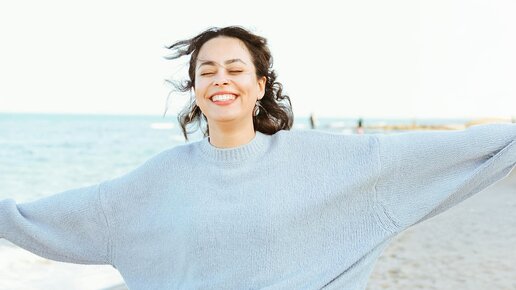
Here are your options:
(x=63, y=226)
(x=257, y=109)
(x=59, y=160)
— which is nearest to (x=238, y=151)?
(x=257, y=109)

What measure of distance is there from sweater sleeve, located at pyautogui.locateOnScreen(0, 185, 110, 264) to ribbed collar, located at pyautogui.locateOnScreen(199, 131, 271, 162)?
438 millimetres

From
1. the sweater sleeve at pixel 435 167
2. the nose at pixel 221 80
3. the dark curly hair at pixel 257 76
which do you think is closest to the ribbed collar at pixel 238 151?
the dark curly hair at pixel 257 76

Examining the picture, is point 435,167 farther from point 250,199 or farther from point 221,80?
point 221,80

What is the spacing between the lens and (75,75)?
4519cm

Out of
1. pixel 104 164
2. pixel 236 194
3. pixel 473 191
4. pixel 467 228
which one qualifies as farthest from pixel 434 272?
pixel 104 164

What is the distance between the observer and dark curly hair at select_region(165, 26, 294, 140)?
2.38 meters

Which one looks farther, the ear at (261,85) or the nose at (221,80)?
the ear at (261,85)

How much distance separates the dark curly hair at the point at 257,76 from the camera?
238 centimetres

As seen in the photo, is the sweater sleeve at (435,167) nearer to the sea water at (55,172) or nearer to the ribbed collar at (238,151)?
the ribbed collar at (238,151)

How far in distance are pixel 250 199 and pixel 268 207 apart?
0.07 m

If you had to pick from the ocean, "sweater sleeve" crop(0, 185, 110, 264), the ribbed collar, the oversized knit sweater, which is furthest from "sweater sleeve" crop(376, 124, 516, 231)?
the ocean

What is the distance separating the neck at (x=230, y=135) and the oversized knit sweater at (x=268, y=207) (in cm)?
3

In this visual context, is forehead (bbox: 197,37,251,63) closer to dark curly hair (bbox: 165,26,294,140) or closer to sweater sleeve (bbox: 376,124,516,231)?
dark curly hair (bbox: 165,26,294,140)

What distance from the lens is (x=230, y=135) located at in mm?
2367
